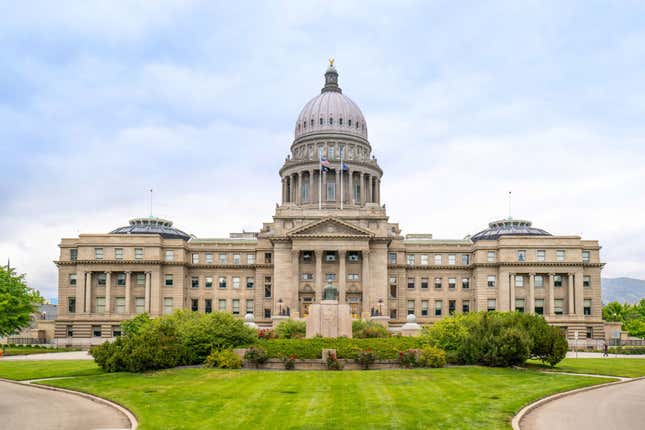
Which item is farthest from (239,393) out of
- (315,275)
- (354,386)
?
(315,275)

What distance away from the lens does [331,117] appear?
134875 millimetres

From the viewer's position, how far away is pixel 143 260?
106750mm

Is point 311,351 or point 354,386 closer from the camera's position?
point 354,386

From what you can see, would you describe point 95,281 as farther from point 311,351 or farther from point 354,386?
point 354,386

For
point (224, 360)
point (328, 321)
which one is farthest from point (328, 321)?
point (224, 360)

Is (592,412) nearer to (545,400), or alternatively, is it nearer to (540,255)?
(545,400)

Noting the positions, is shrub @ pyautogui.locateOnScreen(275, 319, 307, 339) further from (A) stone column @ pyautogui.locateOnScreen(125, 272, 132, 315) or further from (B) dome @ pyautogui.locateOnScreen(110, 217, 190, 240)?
(B) dome @ pyautogui.locateOnScreen(110, 217, 190, 240)

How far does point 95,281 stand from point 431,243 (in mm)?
53058

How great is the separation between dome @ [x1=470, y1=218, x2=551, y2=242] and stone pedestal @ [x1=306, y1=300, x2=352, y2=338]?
60.4 m

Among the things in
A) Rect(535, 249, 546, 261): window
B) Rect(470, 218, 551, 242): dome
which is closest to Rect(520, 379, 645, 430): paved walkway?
Rect(535, 249, 546, 261): window

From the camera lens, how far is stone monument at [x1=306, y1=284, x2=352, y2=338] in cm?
6069

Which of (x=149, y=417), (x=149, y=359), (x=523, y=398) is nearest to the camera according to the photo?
(x=149, y=417)

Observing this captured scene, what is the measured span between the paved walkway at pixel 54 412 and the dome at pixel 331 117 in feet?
328

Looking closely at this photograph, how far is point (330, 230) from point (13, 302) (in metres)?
43.3
